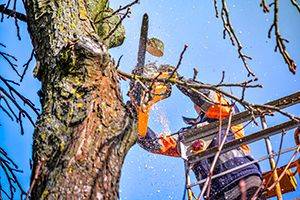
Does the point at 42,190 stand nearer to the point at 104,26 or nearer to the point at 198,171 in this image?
the point at 104,26

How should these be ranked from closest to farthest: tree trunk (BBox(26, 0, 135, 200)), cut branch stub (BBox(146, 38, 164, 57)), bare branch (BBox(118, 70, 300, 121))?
tree trunk (BBox(26, 0, 135, 200)) < bare branch (BBox(118, 70, 300, 121)) < cut branch stub (BBox(146, 38, 164, 57))

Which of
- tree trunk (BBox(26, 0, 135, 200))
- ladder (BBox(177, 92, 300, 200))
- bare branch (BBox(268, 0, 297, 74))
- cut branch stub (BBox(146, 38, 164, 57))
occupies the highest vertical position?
cut branch stub (BBox(146, 38, 164, 57))

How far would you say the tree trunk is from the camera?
1.66 m

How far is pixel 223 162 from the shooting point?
199 inches

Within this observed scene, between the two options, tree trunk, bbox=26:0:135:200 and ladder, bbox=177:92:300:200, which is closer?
tree trunk, bbox=26:0:135:200

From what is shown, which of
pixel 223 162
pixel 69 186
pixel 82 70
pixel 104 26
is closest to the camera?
pixel 69 186

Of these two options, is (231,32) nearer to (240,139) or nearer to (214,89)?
(214,89)

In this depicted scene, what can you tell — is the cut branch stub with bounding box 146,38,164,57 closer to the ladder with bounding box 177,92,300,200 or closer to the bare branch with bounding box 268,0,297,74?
the ladder with bounding box 177,92,300,200

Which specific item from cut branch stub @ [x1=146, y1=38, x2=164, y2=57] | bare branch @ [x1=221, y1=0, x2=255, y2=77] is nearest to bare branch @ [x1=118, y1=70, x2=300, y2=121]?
bare branch @ [x1=221, y1=0, x2=255, y2=77]

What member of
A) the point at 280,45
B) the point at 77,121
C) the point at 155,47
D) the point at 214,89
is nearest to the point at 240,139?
the point at 214,89

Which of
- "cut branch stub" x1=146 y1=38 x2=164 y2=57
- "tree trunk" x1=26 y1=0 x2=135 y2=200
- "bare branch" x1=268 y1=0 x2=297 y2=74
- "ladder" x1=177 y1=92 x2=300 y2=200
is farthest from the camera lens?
"cut branch stub" x1=146 y1=38 x2=164 y2=57

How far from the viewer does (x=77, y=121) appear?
1.83 metres

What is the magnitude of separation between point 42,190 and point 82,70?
0.59 meters

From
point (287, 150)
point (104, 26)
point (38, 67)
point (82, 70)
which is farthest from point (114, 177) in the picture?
point (287, 150)
